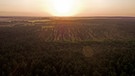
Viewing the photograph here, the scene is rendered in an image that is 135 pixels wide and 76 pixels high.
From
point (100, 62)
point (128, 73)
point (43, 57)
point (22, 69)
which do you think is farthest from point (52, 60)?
point (128, 73)

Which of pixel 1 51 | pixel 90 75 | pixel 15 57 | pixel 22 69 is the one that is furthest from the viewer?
pixel 1 51

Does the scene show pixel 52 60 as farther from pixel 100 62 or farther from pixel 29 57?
pixel 100 62

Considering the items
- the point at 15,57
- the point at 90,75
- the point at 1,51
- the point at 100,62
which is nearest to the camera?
the point at 90,75

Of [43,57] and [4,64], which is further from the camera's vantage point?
[43,57]

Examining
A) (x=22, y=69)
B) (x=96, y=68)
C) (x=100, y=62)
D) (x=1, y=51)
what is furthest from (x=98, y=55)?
(x=1, y=51)

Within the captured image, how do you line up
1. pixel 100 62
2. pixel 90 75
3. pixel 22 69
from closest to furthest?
pixel 90 75, pixel 22 69, pixel 100 62

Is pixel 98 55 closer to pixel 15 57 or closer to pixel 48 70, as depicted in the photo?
pixel 48 70

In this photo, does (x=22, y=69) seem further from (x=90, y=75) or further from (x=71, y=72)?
(x=90, y=75)

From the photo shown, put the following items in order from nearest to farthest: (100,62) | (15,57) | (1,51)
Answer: (100,62)
(15,57)
(1,51)

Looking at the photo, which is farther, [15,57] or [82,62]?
[15,57]
